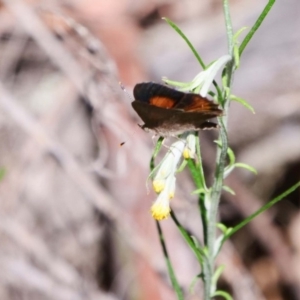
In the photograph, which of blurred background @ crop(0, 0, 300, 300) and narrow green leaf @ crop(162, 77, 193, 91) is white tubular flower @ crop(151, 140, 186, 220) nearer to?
narrow green leaf @ crop(162, 77, 193, 91)

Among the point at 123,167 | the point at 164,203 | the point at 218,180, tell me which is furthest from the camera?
the point at 123,167

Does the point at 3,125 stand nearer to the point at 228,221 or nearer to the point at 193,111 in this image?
the point at 228,221

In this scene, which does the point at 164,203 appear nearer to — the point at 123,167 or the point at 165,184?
the point at 165,184

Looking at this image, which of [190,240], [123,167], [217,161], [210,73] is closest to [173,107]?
[210,73]

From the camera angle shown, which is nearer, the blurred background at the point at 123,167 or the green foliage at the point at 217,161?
the green foliage at the point at 217,161

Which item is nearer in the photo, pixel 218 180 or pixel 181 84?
pixel 181 84

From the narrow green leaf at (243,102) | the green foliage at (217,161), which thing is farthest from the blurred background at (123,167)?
the narrow green leaf at (243,102)

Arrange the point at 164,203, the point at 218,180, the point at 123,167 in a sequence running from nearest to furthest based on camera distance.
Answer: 1. the point at 164,203
2. the point at 218,180
3. the point at 123,167

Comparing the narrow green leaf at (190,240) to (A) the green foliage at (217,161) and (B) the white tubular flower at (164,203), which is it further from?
(B) the white tubular flower at (164,203)
